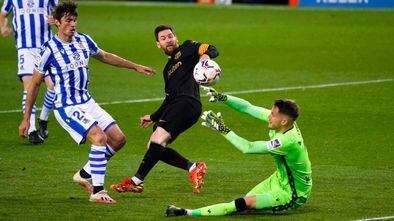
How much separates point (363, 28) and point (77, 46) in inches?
829

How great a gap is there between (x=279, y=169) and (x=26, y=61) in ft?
22.9

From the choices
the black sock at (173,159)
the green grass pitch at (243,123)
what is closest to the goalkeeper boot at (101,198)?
the green grass pitch at (243,123)

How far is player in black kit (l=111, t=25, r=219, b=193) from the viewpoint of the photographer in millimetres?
12664

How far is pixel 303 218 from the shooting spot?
36.6ft

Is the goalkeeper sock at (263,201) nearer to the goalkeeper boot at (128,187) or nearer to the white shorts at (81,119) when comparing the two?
the goalkeeper boot at (128,187)

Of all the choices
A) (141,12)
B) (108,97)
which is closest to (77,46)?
(108,97)

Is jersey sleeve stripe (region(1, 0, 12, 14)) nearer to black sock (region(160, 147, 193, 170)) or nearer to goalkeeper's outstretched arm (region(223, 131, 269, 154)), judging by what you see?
black sock (region(160, 147, 193, 170))

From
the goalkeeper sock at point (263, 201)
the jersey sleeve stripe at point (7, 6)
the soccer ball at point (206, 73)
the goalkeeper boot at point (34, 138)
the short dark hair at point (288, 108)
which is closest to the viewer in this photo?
the short dark hair at point (288, 108)

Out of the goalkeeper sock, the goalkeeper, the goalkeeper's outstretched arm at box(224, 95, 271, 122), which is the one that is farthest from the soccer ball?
the goalkeeper sock

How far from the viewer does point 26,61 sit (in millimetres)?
17172

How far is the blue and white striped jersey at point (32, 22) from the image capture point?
17406 mm

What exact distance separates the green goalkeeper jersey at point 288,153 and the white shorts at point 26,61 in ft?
20.7

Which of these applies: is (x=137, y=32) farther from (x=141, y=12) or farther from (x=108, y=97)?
(x=108, y=97)

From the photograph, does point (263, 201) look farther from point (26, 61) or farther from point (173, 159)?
point (26, 61)
